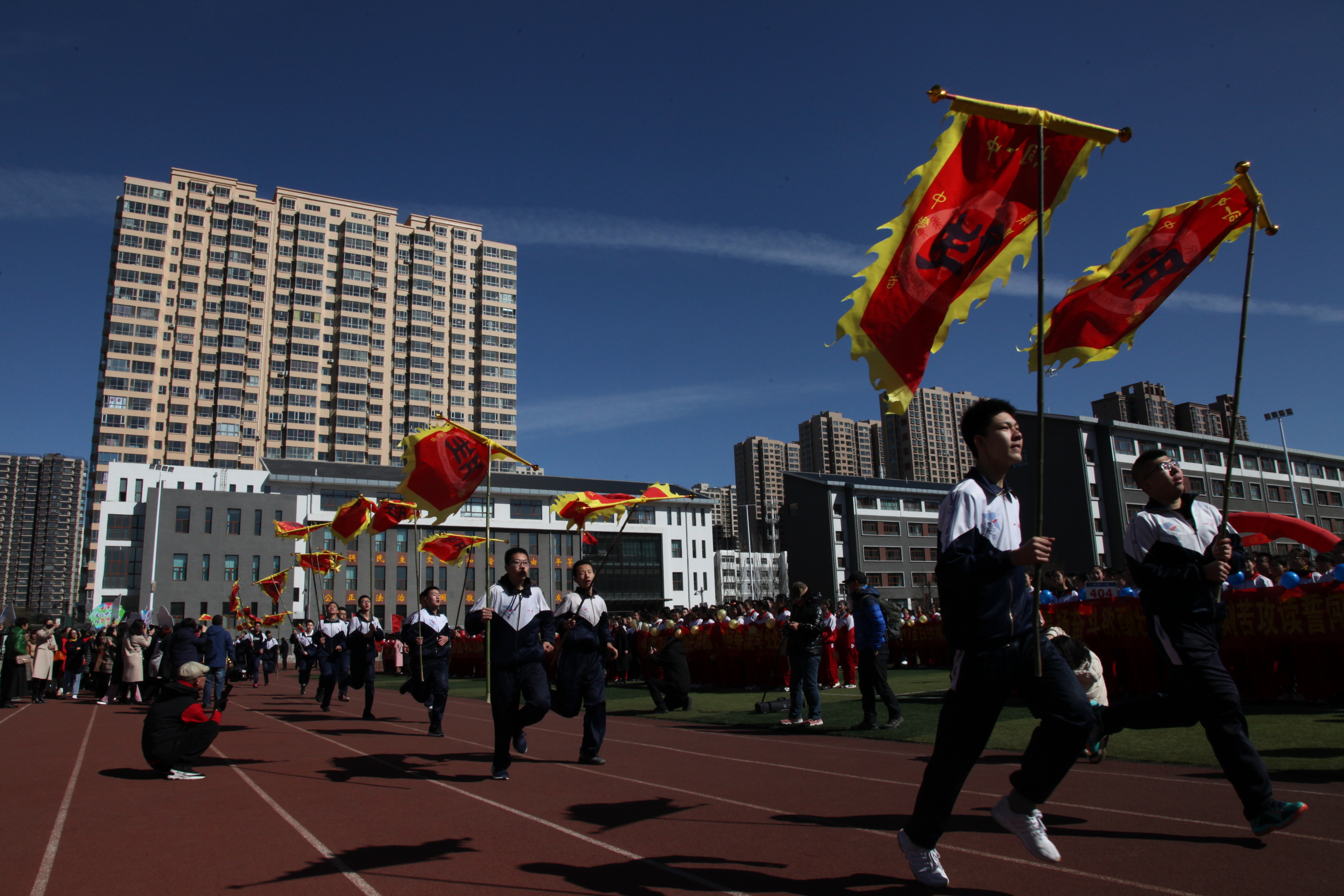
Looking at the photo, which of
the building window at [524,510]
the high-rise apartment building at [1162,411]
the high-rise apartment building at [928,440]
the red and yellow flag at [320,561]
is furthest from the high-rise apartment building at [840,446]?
the red and yellow flag at [320,561]

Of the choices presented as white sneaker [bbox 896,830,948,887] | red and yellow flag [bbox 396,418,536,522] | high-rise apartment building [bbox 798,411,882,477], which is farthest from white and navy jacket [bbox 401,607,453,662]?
high-rise apartment building [bbox 798,411,882,477]

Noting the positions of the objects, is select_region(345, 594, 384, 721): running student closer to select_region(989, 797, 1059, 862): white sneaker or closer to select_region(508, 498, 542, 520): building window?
select_region(989, 797, 1059, 862): white sneaker

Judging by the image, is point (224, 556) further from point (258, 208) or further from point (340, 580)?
point (258, 208)

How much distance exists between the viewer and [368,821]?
6008 millimetres

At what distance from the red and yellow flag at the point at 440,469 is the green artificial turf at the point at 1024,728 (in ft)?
15.6

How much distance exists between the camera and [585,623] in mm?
8891

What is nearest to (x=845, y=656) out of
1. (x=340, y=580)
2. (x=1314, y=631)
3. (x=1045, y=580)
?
(x=1045, y=580)

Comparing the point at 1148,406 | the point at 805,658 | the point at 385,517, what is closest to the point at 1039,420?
the point at 805,658

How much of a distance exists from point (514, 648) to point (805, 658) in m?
4.42

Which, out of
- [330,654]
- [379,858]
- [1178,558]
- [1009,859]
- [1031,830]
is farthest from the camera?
[330,654]

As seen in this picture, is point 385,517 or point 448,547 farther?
point 448,547

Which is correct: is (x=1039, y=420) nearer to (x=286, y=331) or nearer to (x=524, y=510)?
(x=524, y=510)

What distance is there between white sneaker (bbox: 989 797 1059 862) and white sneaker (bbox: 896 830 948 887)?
46 cm

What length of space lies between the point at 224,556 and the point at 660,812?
74102mm
